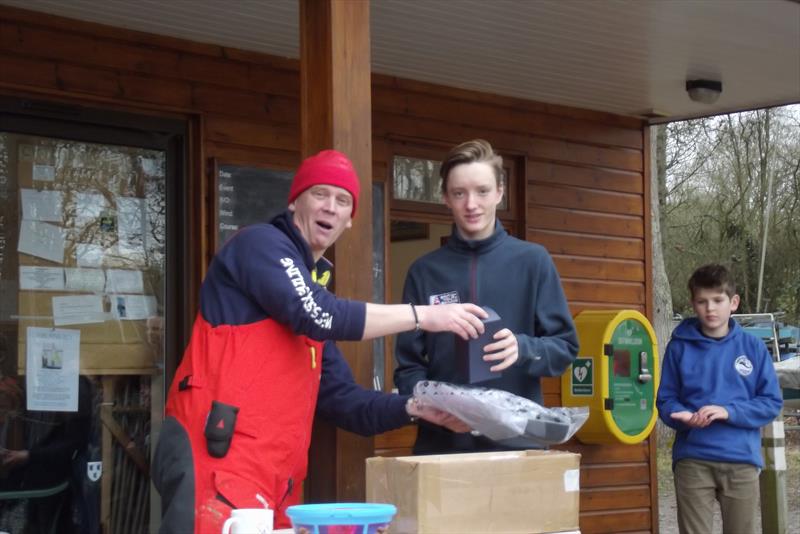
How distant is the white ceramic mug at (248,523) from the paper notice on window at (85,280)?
11.1 ft

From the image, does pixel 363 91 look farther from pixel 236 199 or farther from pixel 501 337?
pixel 236 199

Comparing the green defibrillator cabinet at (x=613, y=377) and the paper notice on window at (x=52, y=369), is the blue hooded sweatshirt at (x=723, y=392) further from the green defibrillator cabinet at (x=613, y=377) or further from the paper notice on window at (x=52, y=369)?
the paper notice on window at (x=52, y=369)

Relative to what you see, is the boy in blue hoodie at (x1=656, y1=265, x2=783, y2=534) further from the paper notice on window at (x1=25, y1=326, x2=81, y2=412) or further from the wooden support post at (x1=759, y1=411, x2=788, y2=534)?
the paper notice on window at (x1=25, y1=326, x2=81, y2=412)

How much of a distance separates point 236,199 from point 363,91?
8.02ft

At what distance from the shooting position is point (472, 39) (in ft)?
19.6

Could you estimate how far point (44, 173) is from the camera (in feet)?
18.1

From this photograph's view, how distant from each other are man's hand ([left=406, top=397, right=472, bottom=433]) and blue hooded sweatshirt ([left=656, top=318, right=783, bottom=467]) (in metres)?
2.35

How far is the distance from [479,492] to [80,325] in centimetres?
335

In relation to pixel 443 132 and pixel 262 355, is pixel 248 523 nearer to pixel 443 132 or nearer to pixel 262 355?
pixel 262 355

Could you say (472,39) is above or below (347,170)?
above

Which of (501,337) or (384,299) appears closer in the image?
(501,337)

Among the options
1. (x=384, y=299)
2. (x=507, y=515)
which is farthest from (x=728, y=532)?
(x=507, y=515)

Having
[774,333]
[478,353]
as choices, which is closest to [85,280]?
[478,353]

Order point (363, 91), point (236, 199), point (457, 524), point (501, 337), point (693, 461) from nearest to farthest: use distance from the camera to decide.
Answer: point (457, 524) < point (501, 337) < point (363, 91) < point (693, 461) < point (236, 199)
